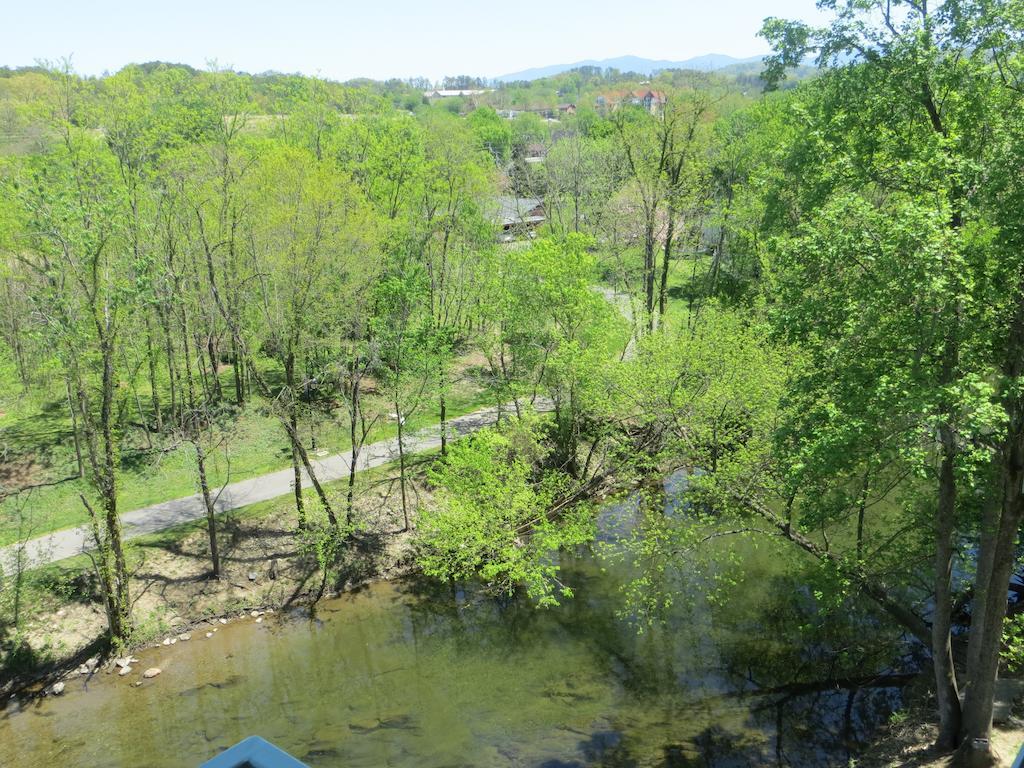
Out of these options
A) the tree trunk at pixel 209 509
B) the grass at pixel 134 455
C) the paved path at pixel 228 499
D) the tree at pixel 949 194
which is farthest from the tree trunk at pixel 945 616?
the tree trunk at pixel 209 509

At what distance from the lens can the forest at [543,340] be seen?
10695mm

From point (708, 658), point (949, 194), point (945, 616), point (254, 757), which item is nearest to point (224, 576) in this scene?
point (708, 658)

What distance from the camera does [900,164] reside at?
11.0 meters

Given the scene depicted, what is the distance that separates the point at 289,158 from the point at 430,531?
52.7 feet

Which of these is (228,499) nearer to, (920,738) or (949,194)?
(920,738)

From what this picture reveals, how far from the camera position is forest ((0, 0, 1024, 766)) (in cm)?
1070

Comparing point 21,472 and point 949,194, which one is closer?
point 949,194

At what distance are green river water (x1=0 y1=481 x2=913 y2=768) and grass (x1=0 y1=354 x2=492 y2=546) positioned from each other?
6377 mm

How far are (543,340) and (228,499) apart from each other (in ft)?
39.5

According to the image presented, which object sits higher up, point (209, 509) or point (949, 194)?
point (949, 194)

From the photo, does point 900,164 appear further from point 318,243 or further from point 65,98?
point 65,98

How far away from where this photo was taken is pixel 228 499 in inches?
938

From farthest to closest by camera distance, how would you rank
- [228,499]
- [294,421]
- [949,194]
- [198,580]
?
[228,499]
[294,421]
[198,580]
[949,194]

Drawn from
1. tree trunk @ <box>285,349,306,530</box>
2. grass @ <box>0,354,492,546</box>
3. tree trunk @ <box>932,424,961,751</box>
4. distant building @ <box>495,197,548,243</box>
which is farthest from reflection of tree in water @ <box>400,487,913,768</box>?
distant building @ <box>495,197,548,243</box>
